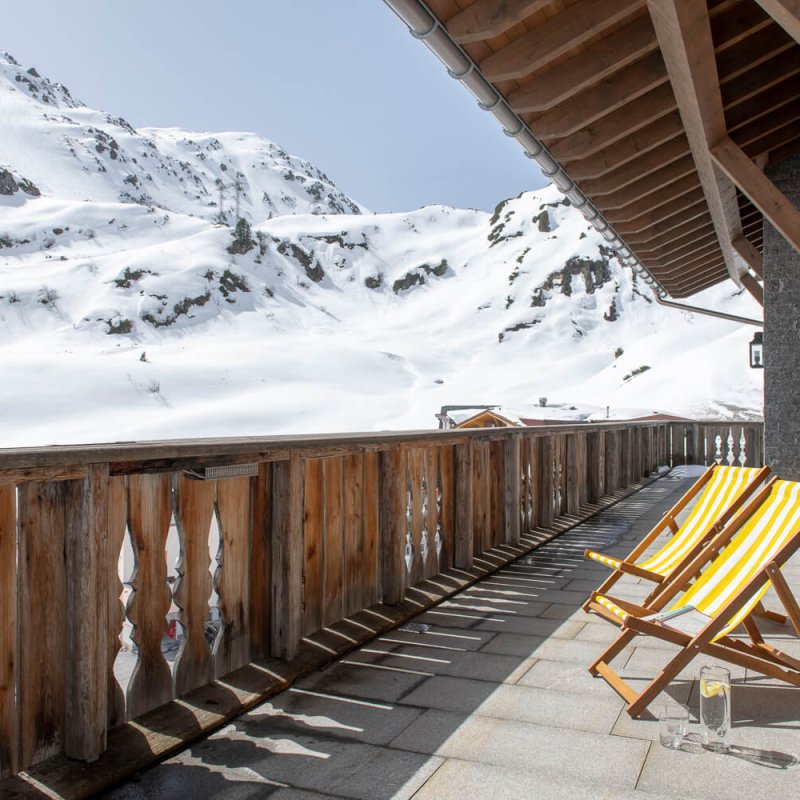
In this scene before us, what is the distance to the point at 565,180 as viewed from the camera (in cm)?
517

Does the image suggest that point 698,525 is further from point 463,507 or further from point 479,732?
point 479,732

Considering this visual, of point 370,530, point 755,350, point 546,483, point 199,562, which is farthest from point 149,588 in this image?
point 755,350

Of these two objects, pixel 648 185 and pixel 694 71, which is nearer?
pixel 694 71

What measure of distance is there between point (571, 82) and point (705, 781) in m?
3.24

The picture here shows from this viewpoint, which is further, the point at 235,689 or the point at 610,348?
the point at 610,348

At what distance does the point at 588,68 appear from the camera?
3916 mm

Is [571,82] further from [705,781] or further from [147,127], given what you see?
[147,127]

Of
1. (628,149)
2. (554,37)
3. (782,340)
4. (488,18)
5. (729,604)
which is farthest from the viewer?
(782,340)

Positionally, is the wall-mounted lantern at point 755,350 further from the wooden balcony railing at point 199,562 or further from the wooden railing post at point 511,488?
the wooden balcony railing at point 199,562

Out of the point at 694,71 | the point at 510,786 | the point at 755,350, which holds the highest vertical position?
the point at 694,71

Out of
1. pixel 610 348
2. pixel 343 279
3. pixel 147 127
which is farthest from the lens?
pixel 147 127

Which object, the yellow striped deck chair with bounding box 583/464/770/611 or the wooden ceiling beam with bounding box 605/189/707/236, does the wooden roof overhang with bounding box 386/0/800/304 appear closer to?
the wooden ceiling beam with bounding box 605/189/707/236

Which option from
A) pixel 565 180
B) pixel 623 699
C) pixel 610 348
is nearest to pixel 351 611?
pixel 623 699

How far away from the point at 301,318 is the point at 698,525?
7624 centimetres
